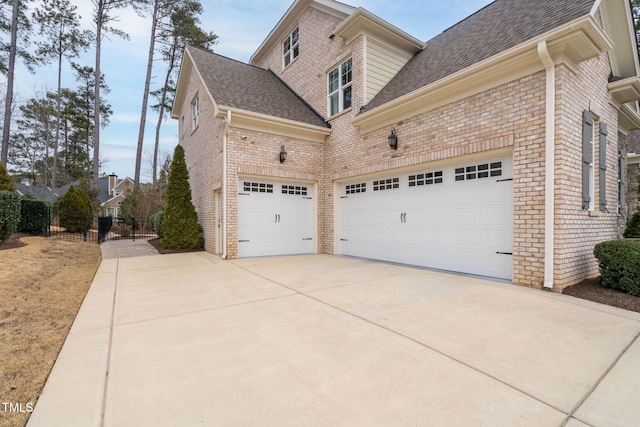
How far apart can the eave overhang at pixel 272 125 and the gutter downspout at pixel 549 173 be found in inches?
225

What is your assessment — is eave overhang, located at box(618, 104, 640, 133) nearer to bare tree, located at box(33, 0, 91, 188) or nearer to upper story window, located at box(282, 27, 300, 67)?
upper story window, located at box(282, 27, 300, 67)

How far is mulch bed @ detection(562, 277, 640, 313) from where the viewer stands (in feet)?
13.1

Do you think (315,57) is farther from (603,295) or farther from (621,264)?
(603,295)

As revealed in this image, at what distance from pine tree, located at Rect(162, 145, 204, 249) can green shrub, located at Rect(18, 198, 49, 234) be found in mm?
4499

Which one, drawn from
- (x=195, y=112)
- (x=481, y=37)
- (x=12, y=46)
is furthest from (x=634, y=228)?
(x=12, y=46)

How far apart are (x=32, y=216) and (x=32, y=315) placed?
9.49 m

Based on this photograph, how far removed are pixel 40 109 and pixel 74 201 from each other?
17528mm

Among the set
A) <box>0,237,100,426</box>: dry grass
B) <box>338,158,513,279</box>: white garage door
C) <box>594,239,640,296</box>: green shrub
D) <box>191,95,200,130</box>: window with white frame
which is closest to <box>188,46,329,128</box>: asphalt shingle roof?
<box>191,95,200,130</box>: window with white frame

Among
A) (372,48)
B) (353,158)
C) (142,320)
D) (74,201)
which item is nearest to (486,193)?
(353,158)

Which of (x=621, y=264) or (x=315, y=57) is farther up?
(x=315, y=57)

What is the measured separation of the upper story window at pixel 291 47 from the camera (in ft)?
37.0

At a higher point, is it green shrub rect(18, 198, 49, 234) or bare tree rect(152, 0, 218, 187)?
bare tree rect(152, 0, 218, 187)

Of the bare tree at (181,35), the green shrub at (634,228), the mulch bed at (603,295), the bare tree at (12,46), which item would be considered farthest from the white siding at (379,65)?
the bare tree at (12,46)

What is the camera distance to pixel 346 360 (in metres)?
2.49
